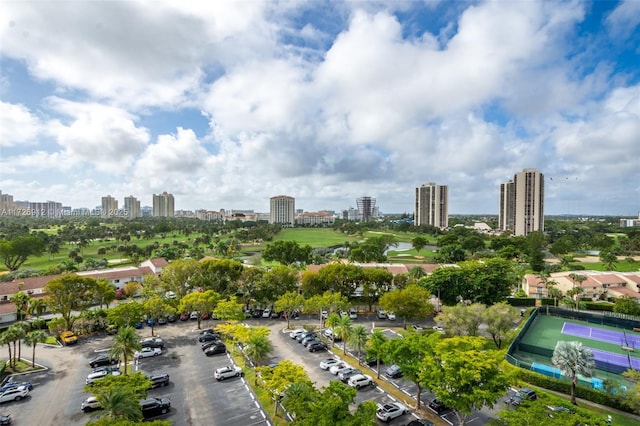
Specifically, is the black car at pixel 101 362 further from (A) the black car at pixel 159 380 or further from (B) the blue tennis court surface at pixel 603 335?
(B) the blue tennis court surface at pixel 603 335

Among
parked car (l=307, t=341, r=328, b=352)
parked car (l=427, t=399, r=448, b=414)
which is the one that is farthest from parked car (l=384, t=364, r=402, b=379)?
parked car (l=307, t=341, r=328, b=352)

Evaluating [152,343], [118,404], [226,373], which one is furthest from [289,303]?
[118,404]

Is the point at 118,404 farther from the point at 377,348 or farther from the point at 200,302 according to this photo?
the point at 200,302

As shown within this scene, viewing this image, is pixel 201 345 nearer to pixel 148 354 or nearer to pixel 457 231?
pixel 148 354

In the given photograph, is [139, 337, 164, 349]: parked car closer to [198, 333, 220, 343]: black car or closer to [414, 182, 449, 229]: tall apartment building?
[198, 333, 220, 343]: black car

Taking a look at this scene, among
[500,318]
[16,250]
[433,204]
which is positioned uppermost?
[433,204]
